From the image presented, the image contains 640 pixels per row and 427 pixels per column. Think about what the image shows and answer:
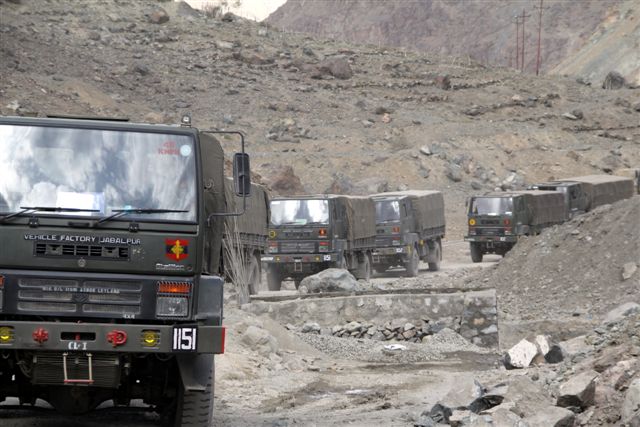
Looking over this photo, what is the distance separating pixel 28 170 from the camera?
9.73 m

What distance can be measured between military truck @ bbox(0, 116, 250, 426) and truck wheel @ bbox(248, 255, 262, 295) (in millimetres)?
22232

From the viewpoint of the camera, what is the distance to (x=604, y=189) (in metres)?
57.2

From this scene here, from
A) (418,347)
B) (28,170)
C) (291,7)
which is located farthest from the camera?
(291,7)

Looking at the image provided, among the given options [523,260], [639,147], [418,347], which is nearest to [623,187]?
[639,147]

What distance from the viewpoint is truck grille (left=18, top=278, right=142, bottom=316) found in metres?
9.50

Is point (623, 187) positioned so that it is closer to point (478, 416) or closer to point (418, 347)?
point (418, 347)

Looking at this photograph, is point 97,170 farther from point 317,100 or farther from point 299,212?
point 317,100

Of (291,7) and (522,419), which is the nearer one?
(522,419)

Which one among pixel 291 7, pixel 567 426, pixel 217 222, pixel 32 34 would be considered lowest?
pixel 567 426

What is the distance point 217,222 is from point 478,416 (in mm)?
2766

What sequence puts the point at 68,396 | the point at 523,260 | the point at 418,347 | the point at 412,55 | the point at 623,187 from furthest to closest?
the point at 412,55 < the point at 623,187 < the point at 523,260 < the point at 418,347 < the point at 68,396

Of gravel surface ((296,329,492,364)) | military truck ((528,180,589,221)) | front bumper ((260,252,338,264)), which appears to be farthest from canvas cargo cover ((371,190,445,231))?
gravel surface ((296,329,492,364))

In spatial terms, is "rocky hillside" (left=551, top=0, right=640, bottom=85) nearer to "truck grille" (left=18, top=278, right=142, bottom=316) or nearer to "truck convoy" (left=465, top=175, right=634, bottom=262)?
"truck convoy" (left=465, top=175, right=634, bottom=262)

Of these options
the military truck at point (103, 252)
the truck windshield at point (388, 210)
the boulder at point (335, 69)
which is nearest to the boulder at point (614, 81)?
the boulder at point (335, 69)
